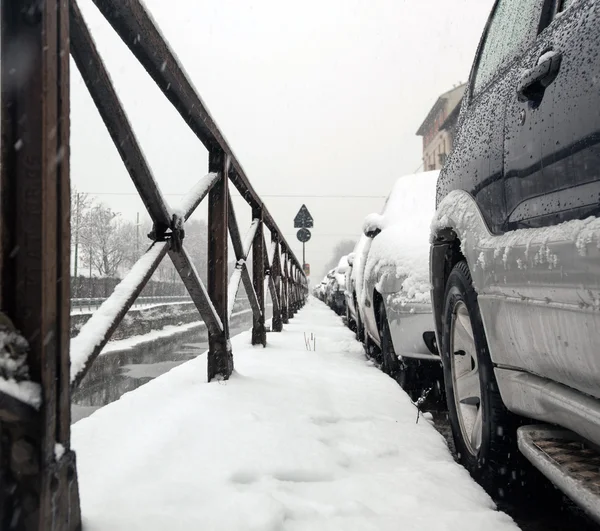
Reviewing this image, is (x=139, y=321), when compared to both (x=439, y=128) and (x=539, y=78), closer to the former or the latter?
(x=539, y=78)

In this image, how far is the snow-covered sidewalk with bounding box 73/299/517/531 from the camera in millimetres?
1627

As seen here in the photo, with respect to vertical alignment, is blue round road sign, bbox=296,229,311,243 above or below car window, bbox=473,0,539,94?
above

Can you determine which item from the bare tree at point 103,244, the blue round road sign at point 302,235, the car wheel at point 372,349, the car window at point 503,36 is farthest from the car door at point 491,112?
the bare tree at point 103,244

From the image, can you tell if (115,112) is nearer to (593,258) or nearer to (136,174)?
(136,174)

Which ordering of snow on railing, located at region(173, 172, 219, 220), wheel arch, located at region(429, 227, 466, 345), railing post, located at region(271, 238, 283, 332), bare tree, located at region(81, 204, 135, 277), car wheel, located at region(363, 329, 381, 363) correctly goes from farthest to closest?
bare tree, located at region(81, 204, 135, 277), railing post, located at region(271, 238, 283, 332), car wheel, located at region(363, 329, 381, 363), snow on railing, located at region(173, 172, 219, 220), wheel arch, located at region(429, 227, 466, 345)

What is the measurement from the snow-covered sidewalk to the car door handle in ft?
4.47

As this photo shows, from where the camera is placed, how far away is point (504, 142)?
5.96 feet

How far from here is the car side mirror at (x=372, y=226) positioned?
4733 millimetres

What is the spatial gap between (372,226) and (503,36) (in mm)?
2580

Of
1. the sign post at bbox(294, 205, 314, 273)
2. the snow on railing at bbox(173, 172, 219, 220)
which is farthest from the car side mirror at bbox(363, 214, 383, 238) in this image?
the sign post at bbox(294, 205, 314, 273)

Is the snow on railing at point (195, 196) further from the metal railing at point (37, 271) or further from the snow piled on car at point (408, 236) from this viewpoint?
the snow piled on car at point (408, 236)

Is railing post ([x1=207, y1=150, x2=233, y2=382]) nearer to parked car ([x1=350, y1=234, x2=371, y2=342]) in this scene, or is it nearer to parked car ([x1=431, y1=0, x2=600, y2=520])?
parked car ([x1=431, y1=0, x2=600, y2=520])

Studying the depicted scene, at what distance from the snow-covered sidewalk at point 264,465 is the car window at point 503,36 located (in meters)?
1.68

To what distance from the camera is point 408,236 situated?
4066mm
